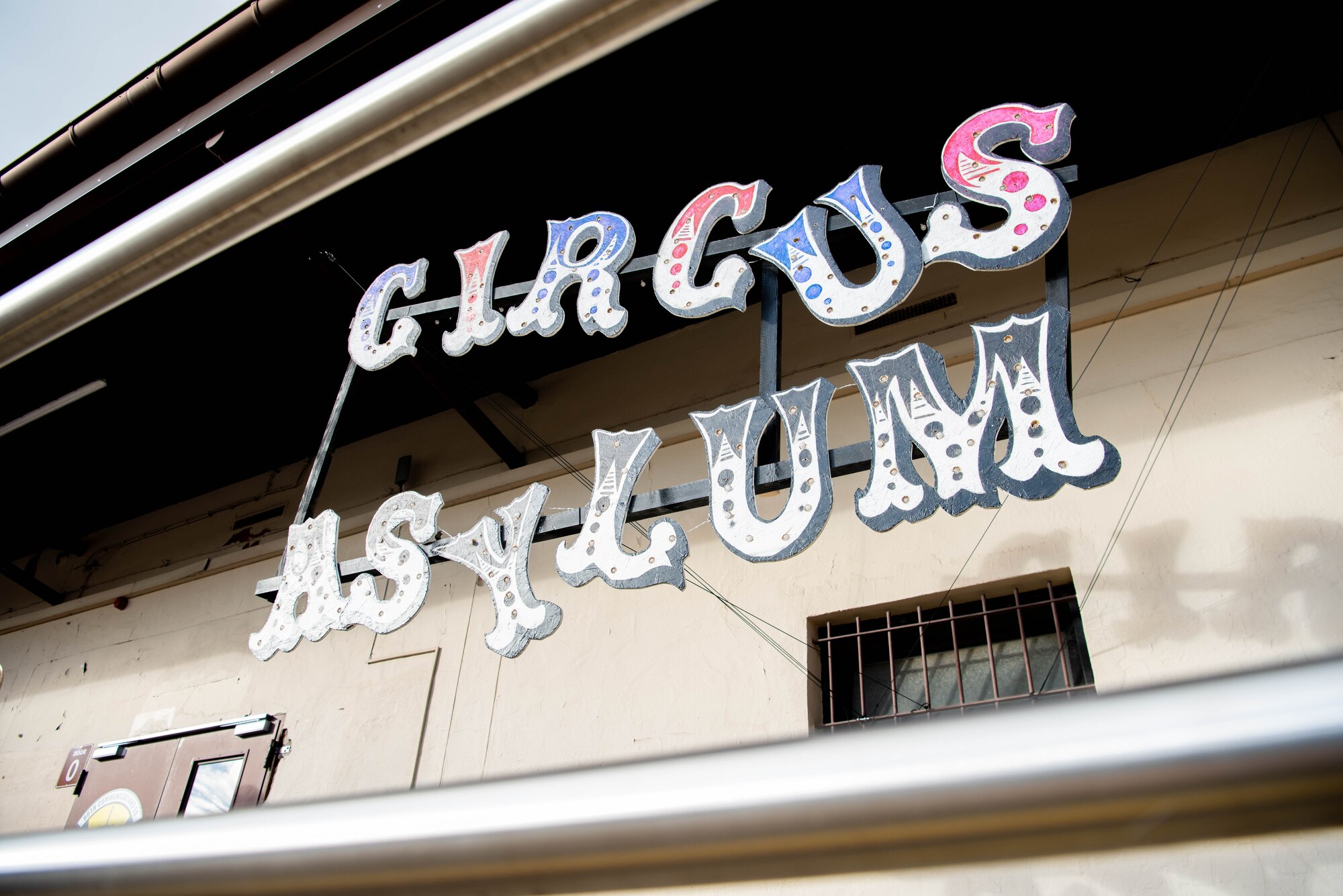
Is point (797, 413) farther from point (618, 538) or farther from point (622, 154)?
point (622, 154)

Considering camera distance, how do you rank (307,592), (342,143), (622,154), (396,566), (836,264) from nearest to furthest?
(342,143) < (836,264) < (396,566) < (307,592) < (622,154)

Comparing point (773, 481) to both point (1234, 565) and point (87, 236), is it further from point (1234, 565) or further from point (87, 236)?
point (87, 236)

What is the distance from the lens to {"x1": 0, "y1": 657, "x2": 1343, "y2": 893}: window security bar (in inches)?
16.6

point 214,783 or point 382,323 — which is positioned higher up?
point 382,323

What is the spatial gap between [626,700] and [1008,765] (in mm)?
4964

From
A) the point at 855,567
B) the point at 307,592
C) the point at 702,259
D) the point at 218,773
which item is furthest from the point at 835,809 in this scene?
the point at 218,773

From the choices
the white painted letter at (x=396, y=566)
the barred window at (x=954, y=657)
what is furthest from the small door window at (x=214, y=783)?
the barred window at (x=954, y=657)

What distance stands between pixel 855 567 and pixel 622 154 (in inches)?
119

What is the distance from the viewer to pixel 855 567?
4996 mm

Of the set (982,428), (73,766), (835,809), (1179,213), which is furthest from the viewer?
(73,766)

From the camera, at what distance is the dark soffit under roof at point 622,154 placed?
5355 millimetres

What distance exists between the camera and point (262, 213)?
4.07 ft

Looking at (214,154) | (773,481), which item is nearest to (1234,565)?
(773,481)

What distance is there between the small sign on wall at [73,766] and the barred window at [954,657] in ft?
19.5
